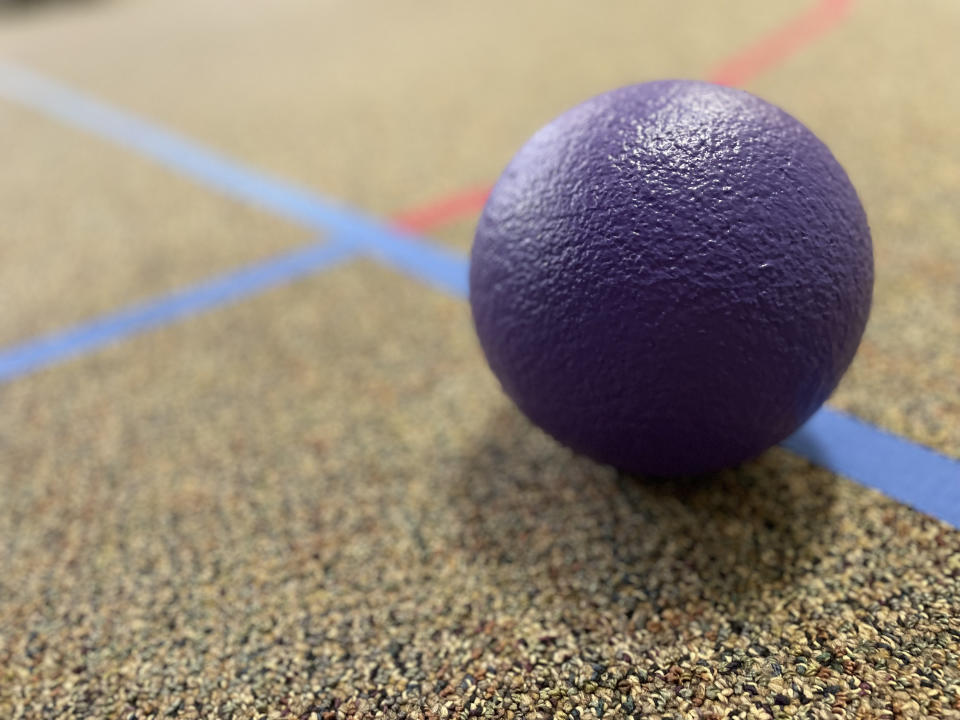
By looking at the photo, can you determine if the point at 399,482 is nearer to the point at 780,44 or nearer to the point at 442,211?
the point at 442,211

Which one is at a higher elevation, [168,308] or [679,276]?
[679,276]

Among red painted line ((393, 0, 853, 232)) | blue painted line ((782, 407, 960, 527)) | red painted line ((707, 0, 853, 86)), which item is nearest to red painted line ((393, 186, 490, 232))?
red painted line ((393, 0, 853, 232))

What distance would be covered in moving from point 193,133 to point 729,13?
Result: 3.26 meters

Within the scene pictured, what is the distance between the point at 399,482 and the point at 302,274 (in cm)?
→ 119

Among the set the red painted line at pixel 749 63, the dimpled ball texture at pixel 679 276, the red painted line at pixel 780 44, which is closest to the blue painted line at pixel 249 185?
the red painted line at pixel 749 63

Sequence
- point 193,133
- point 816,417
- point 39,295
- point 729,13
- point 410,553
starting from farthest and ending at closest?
point 729,13, point 193,133, point 39,295, point 816,417, point 410,553

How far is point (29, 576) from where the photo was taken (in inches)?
70.2

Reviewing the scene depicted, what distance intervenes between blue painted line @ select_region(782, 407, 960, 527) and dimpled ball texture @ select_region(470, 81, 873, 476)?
302mm

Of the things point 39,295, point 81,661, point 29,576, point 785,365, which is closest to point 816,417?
point 785,365

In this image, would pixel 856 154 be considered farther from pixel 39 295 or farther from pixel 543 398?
pixel 39 295

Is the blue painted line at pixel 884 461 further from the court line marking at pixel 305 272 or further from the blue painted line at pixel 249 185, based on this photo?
the blue painted line at pixel 249 185

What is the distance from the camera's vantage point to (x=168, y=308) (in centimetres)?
276

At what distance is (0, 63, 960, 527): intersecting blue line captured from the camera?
173 centimetres

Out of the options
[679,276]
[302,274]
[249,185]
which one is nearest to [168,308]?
[302,274]
